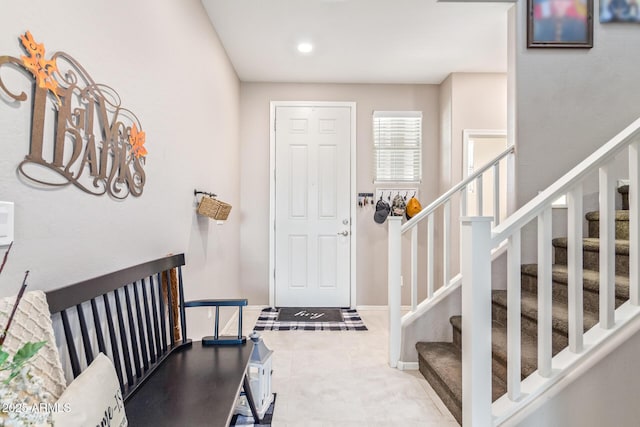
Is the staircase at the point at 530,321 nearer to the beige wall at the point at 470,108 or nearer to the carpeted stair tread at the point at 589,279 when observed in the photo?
the carpeted stair tread at the point at 589,279

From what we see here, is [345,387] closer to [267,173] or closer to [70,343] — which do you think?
[70,343]

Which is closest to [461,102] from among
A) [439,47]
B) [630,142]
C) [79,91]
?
[439,47]

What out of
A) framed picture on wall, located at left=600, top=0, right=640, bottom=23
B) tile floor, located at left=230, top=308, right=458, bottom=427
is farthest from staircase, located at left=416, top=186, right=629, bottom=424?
framed picture on wall, located at left=600, top=0, right=640, bottom=23

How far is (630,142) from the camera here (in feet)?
5.10

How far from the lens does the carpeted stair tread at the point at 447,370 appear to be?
6.36 ft

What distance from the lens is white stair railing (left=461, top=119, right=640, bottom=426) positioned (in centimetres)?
154

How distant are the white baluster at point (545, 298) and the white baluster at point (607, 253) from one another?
0.71 ft

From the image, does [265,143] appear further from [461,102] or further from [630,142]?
[630,142]

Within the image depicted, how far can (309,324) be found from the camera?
12.0 feet

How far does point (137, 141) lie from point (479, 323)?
1.70 m

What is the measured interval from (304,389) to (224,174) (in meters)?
2.04

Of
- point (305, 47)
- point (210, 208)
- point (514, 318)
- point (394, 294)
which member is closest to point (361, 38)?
point (305, 47)

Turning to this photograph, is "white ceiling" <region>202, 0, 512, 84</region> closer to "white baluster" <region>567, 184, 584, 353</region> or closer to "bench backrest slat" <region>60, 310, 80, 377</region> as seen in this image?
"white baluster" <region>567, 184, 584, 353</region>

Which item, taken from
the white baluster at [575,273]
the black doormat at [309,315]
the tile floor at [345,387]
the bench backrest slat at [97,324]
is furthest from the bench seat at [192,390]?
the black doormat at [309,315]
